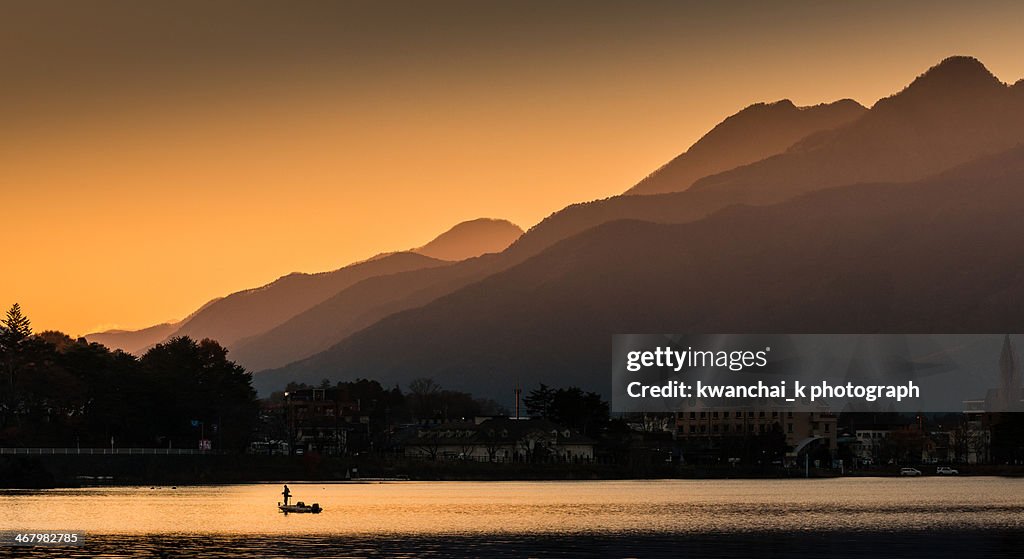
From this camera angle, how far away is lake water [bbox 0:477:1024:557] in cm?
7812

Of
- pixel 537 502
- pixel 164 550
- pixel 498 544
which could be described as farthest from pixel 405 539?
pixel 537 502

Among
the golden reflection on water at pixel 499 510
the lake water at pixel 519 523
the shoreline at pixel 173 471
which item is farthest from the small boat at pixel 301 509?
the shoreline at pixel 173 471

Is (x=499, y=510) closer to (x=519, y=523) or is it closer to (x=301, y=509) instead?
(x=301, y=509)

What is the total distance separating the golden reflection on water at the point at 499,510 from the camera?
9438cm

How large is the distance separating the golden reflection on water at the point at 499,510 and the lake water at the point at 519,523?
5.6 inches

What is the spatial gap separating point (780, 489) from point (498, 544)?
95670 mm

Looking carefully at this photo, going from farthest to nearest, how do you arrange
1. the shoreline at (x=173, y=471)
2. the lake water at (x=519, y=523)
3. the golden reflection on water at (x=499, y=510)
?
the shoreline at (x=173, y=471) → the golden reflection on water at (x=499, y=510) → the lake water at (x=519, y=523)

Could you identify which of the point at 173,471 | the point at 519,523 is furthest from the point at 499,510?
the point at 173,471

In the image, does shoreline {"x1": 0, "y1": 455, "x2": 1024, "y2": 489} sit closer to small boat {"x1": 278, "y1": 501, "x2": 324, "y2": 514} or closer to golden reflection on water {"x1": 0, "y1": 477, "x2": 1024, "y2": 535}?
golden reflection on water {"x1": 0, "y1": 477, "x2": 1024, "y2": 535}

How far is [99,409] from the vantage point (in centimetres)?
18038

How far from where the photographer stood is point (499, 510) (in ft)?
375

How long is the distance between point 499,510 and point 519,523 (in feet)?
55.0

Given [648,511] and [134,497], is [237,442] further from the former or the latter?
[648,511]

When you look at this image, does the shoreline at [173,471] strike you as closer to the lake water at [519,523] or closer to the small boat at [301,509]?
the lake water at [519,523]
